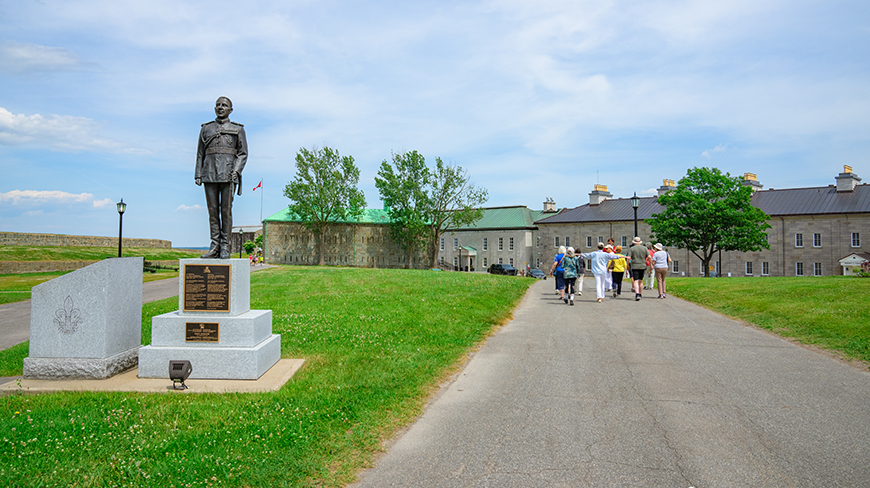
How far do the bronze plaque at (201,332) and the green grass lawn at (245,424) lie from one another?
1.13 m

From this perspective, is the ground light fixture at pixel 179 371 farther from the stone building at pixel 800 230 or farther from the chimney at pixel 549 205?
the chimney at pixel 549 205

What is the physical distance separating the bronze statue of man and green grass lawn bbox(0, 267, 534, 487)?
241 cm

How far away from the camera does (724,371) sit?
7.63m

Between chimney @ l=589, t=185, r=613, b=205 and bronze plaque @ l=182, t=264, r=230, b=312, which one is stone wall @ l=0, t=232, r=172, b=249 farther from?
chimney @ l=589, t=185, r=613, b=205

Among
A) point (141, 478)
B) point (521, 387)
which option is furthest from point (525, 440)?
point (141, 478)

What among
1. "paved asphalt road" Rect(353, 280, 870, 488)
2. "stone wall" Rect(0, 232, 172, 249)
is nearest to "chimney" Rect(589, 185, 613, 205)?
"stone wall" Rect(0, 232, 172, 249)

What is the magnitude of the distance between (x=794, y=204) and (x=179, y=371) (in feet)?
232

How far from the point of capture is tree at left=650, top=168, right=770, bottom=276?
5134 centimetres

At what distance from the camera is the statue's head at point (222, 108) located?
8453mm

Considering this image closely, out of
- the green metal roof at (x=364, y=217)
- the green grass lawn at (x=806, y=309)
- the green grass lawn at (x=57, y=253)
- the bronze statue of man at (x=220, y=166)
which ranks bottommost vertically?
the green grass lawn at (x=806, y=309)

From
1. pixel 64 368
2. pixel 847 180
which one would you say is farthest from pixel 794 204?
pixel 64 368

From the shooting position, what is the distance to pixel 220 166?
831cm

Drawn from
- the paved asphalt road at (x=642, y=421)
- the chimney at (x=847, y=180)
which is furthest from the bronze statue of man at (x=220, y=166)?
the chimney at (x=847, y=180)

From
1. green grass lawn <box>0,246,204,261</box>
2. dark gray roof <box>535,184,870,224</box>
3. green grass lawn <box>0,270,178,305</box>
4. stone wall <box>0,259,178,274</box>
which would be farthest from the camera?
dark gray roof <box>535,184,870,224</box>
